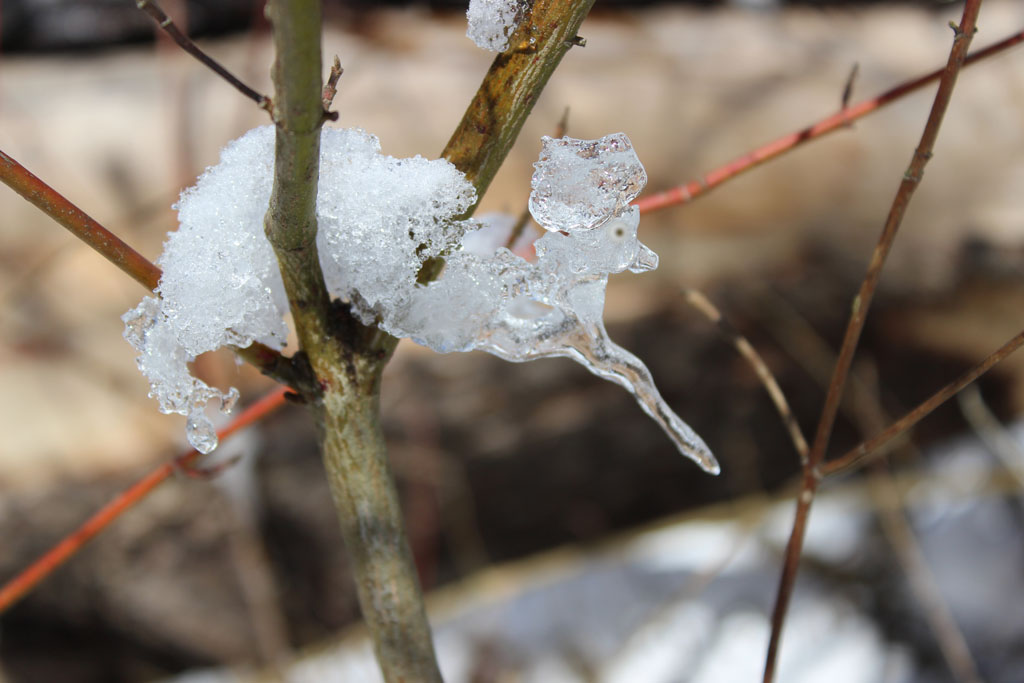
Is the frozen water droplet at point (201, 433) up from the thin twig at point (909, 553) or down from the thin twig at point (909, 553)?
down

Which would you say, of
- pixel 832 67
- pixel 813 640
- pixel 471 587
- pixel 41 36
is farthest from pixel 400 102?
pixel 813 640

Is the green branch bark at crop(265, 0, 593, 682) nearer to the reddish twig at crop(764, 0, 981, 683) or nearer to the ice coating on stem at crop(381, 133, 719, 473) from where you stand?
the ice coating on stem at crop(381, 133, 719, 473)

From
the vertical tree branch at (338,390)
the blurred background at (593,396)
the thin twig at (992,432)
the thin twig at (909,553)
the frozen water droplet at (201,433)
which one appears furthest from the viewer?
the thin twig at (992,432)

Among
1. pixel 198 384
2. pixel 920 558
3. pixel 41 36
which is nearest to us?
pixel 198 384

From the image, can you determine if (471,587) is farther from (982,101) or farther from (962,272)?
(982,101)

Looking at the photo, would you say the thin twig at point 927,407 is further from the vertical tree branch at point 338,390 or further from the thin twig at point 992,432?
the thin twig at point 992,432

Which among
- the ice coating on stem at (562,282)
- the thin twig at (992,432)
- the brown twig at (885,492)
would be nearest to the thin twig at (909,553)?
the brown twig at (885,492)

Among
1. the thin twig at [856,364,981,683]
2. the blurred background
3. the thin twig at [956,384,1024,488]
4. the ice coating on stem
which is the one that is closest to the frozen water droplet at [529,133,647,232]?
the ice coating on stem
